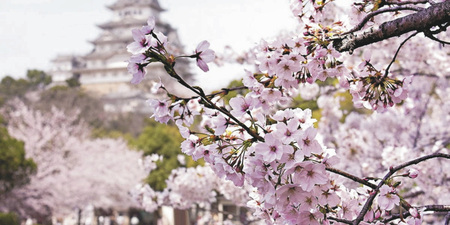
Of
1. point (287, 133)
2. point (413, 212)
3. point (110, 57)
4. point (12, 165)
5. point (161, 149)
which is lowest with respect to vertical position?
point (413, 212)

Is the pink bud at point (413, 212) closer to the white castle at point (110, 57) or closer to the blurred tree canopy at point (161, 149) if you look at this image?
the blurred tree canopy at point (161, 149)

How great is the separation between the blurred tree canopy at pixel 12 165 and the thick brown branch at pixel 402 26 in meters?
11.7

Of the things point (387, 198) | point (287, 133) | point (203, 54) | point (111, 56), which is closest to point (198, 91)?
point (203, 54)

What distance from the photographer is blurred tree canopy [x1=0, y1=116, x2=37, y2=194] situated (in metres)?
12.1

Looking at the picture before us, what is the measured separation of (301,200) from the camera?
59.3 inches

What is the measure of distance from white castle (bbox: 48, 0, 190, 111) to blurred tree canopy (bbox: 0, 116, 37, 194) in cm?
4506

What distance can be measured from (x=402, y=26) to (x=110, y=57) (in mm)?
61368

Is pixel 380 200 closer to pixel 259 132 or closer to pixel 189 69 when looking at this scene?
pixel 259 132

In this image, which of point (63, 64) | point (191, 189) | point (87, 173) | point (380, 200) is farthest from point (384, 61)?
point (63, 64)

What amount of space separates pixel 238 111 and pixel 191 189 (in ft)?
12.5

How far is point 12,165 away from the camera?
12219 mm

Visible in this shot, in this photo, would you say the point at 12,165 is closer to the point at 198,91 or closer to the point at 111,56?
the point at 198,91

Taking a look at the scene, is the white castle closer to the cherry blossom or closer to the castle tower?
the castle tower

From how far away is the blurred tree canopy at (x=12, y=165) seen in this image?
477 inches
